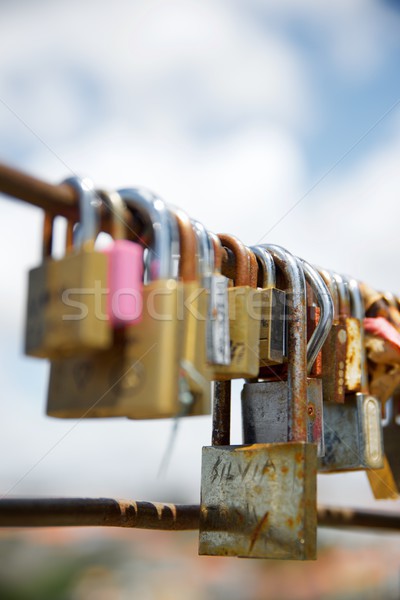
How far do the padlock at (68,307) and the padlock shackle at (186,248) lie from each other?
0.17m

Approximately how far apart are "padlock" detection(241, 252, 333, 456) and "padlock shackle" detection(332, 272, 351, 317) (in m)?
0.16

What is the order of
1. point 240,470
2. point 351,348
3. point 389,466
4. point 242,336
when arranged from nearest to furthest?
1. point 242,336
2. point 240,470
3. point 351,348
4. point 389,466

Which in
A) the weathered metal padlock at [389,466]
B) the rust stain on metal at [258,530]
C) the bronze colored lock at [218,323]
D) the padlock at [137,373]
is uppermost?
the bronze colored lock at [218,323]

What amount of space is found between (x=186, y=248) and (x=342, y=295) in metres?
0.59

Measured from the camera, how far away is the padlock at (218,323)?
3.40 ft

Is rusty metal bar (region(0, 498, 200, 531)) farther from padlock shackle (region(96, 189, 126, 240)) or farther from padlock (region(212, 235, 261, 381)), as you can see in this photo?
padlock shackle (region(96, 189, 126, 240))

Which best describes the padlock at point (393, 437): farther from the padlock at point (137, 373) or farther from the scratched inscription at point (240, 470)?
the padlock at point (137, 373)

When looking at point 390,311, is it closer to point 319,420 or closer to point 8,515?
point 319,420

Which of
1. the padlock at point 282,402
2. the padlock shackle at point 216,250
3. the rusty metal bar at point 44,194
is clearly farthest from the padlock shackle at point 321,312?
the rusty metal bar at point 44,194

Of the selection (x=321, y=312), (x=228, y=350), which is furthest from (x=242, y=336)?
(x=321, y=312)

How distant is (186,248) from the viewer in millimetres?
1052

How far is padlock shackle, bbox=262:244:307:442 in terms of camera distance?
1.26 meters

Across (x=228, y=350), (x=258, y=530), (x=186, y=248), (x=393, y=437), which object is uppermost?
(x=186, y=248)

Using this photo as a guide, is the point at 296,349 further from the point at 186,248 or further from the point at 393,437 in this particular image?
the point at 393,437
